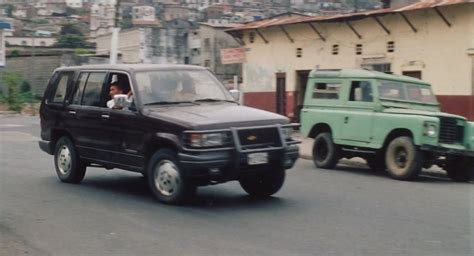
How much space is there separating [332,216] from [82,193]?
3.78 metres

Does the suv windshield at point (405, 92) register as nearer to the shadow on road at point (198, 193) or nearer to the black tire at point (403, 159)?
the black tire at point (403, 159)

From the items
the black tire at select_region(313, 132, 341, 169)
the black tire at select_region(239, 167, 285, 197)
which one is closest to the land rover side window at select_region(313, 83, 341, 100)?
the black tire at select_region(313, 132, 341, 169)

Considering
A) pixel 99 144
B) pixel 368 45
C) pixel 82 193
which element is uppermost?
pixel 368 45

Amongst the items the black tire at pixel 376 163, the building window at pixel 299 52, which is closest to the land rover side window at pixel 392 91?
the black tire at pixel 376 163

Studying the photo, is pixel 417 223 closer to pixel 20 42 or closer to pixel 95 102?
pixel 95 102

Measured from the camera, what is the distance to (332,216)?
8484 mm

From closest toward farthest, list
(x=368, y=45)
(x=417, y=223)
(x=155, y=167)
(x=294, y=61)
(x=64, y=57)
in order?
(x=417, y=223) → (x=155, y=167) → (x=368, y=45) → (x=294, y=61) → (x=64, y=57)

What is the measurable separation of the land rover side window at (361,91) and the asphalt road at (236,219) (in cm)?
191

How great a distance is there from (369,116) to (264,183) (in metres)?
3.98

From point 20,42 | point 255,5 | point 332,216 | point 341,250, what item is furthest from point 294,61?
point 20,42

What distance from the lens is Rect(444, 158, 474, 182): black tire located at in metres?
12.7

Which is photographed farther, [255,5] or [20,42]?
[20,42]

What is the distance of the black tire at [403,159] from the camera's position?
12.1 metres

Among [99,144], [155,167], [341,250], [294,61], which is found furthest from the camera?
[294,61]
